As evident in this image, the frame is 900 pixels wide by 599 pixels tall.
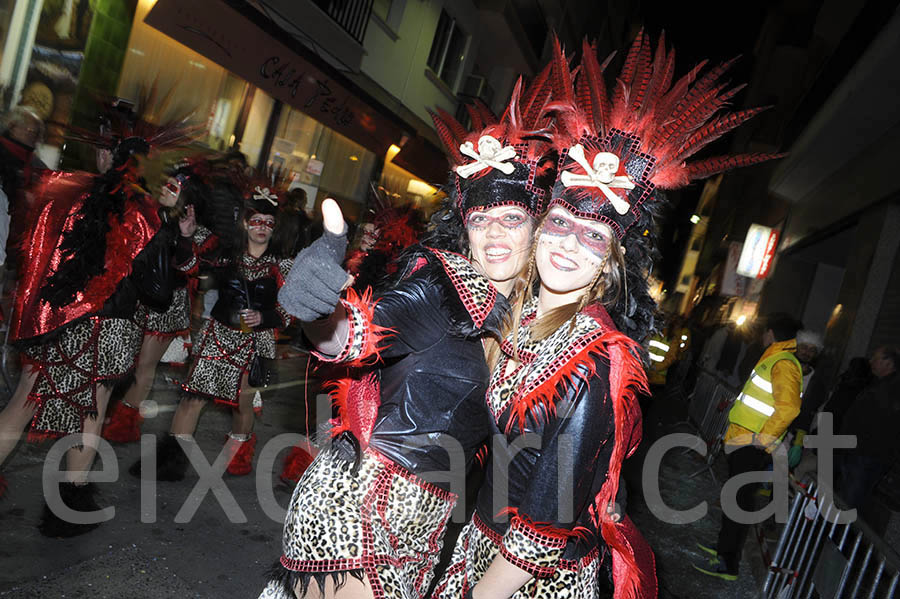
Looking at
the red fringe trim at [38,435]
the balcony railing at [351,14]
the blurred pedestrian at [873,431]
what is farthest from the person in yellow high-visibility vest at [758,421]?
the balcony railing at [351,14]

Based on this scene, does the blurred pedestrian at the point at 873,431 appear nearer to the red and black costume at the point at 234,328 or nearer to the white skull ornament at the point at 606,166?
the red and black costume at the point at 234,328

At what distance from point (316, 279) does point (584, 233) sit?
38.5 inches

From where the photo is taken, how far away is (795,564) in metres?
5.05

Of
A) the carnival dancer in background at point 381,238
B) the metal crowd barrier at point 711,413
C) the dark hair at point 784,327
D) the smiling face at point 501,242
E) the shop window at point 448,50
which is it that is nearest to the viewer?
the smiling face at point 501,242

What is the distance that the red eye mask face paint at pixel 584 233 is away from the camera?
2.19 m

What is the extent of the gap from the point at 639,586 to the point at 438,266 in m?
1.19

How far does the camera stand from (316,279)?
161 cm

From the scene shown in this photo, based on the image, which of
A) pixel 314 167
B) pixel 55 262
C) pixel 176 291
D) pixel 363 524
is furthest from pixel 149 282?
pixel 314 167

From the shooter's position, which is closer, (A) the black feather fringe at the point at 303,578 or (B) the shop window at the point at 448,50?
(A) the black feather fringe at the point at 303,578

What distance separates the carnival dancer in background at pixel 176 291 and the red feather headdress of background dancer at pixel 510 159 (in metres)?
2.70

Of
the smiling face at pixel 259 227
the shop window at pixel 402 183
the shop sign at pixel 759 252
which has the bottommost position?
the smiling face at pixel 259 227

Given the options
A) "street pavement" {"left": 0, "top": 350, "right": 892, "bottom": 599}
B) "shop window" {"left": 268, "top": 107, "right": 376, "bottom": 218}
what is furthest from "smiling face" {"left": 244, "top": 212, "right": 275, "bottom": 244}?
"shop window" {"left": 268, "top": 107, "right": 376, "bottom": 218}

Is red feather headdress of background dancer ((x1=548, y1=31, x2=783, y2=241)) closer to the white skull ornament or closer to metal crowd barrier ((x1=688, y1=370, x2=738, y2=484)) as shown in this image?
the white skull ornament

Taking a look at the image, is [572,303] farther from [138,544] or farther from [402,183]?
[402,183]
